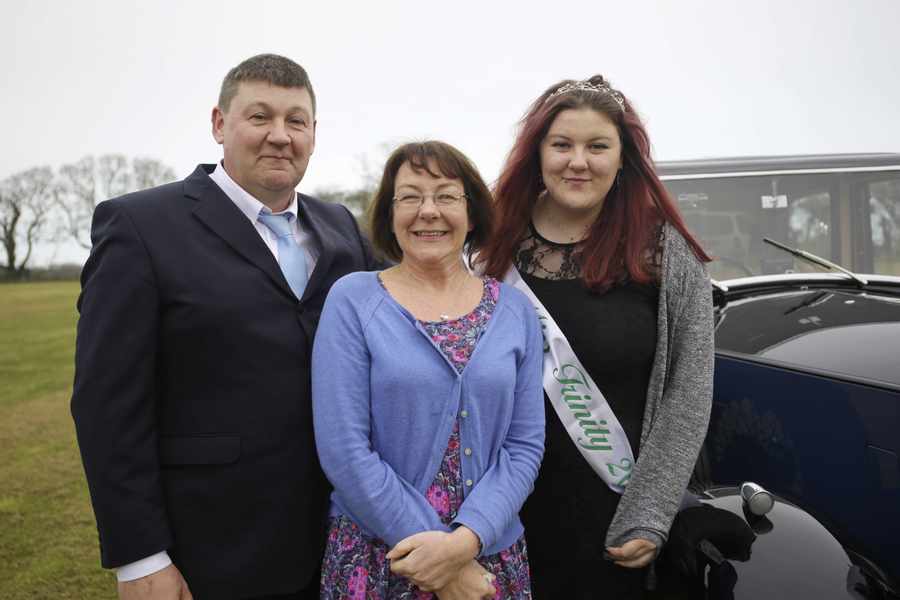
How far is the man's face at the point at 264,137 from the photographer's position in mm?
1778

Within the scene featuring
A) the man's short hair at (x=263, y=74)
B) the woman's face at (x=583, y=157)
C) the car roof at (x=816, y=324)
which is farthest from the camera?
the car roof at (x=816, y=324)

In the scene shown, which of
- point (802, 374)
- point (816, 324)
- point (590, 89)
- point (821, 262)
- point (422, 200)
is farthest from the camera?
point (821, 262)

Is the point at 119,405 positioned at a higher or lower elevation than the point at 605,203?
lower

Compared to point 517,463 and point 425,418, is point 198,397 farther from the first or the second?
point 517,463

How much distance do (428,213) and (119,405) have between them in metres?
0.86

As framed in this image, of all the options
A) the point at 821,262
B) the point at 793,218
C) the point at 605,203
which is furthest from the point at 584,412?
the point at 793,218

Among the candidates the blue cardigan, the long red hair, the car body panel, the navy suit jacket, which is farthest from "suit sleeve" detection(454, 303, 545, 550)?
the car body panel

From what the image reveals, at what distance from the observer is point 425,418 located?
1552 mm

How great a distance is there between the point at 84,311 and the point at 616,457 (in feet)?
4.71

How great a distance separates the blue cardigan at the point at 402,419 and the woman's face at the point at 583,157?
0.54 metres

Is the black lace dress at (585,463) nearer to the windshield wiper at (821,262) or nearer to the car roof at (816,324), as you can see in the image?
the car roof at (816,324)

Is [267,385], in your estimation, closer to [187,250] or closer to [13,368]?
[187,250]

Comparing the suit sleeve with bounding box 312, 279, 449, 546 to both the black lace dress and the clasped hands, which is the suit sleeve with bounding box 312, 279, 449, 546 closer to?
the clasped hands

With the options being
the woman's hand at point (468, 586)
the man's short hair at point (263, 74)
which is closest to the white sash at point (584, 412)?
the woman's hand at point (468, 586)
